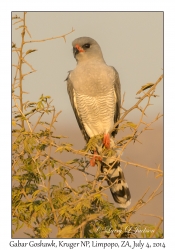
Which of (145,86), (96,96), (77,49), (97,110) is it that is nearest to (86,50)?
(77,49)

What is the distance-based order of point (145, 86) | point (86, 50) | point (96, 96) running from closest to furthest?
point (145, 86) → point (96, 96) → point (86, 50)

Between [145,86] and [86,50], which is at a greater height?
[86,50]

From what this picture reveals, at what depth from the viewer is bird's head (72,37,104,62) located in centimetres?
508

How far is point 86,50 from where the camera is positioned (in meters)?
5.09

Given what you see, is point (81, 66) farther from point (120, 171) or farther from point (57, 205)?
point (57, 205)

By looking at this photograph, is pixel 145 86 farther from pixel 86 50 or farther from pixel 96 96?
pixel 86 50

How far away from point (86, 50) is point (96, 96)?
0.56 m

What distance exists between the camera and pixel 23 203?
3119 millimetres

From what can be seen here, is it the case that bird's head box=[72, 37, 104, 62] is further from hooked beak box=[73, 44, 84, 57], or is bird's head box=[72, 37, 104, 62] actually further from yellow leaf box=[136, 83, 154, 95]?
yellow leaf box=[136, 83, 154, 95]

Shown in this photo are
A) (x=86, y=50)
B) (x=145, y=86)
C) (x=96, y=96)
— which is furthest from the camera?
(x=86, y=50)

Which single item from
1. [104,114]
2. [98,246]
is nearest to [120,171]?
[104,114]

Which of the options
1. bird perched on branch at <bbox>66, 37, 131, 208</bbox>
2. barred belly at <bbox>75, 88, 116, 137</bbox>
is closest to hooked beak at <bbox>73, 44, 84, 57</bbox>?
bird perched on branch at <bbox>66, 37, 131, 208</bbox>

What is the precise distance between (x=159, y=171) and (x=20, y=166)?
0.94 meters

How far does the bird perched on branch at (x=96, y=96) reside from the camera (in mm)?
4773
